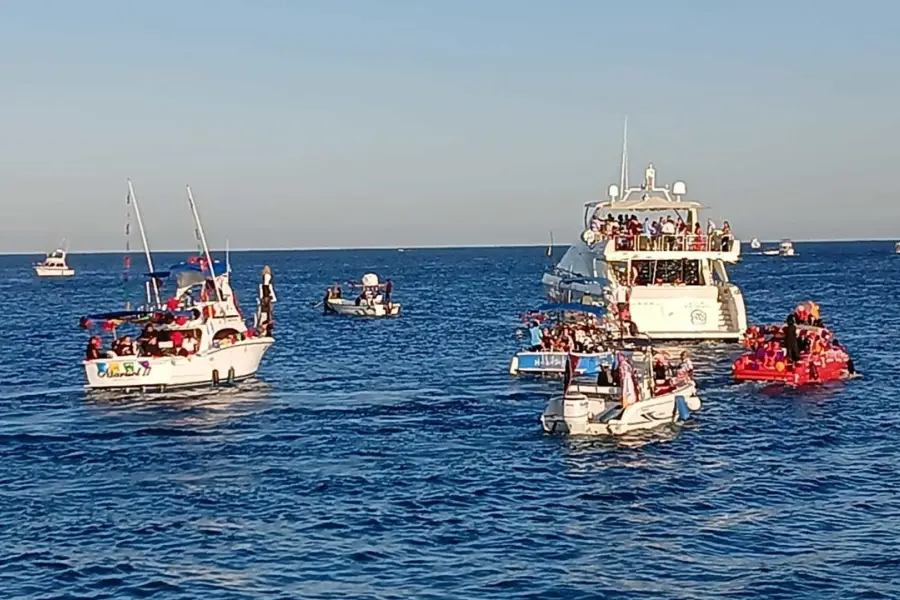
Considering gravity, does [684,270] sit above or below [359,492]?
above

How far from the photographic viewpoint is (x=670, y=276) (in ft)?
226

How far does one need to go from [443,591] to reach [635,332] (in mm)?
Result: 37515

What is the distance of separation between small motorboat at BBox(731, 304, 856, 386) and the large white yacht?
10.1 meters

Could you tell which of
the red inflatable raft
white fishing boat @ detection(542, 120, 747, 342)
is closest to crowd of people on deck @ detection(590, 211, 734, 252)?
white fishing boat @ detection(542, 120, 747, 342)

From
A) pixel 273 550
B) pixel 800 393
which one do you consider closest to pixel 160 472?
pixel 273 550

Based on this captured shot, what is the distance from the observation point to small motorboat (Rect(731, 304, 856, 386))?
51.1m

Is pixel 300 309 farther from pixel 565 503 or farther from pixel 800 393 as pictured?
pixel 565 503

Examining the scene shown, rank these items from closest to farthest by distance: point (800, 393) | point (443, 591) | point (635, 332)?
point (443, 591) → point (800, 393) → point (635, 332)

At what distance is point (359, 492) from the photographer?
31531 mm

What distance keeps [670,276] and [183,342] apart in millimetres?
29687

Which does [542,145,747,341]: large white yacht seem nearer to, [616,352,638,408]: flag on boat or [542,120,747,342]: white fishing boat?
[542,120,747,342]: white fishing boat

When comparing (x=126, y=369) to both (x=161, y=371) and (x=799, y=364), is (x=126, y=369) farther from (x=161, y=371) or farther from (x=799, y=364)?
(x=799, y=364)

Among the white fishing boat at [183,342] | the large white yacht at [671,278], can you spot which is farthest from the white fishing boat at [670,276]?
the white fishing boat at [183,342]

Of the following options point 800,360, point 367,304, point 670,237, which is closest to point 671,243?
point 670,237
